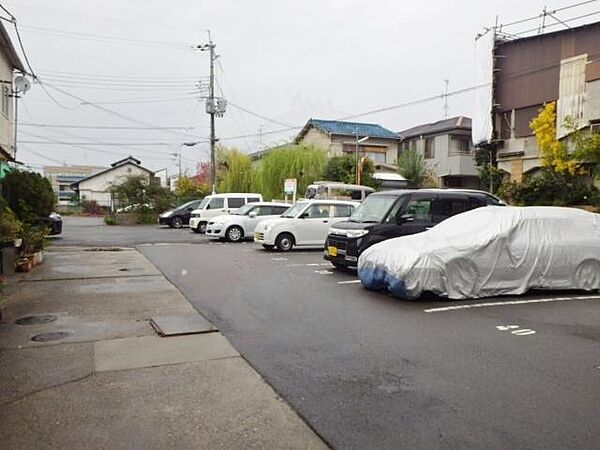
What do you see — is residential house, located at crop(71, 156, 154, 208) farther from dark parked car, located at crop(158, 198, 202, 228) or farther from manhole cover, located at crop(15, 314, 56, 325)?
manhole cover, located at crop(15, 314, 56, 325)

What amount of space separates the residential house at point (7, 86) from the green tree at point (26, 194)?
7.10ft

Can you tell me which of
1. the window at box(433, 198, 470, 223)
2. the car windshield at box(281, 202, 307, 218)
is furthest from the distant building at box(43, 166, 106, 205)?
the window at box(433, 198, 470, 223)

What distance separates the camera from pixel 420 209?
433 inches

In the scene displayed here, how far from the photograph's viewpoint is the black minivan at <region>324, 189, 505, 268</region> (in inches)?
414

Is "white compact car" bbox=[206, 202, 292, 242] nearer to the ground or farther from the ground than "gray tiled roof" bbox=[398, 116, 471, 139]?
nearer to the ground

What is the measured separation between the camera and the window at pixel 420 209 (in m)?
10.9

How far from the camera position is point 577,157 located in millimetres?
18172

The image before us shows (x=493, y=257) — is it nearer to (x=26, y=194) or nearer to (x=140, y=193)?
(x=26, y=194)

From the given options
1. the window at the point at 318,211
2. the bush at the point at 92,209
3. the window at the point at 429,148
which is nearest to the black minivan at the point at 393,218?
the window at the point at 318,211

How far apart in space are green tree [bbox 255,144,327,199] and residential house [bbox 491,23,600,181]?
392 inches

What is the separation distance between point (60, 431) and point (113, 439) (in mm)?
420

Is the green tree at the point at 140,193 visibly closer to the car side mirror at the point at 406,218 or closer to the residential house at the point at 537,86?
the residential house at the point at 537,86

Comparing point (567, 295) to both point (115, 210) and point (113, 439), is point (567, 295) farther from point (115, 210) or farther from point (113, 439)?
point (115, 210)

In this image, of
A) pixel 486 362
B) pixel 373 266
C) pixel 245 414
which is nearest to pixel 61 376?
pixel 245 414
